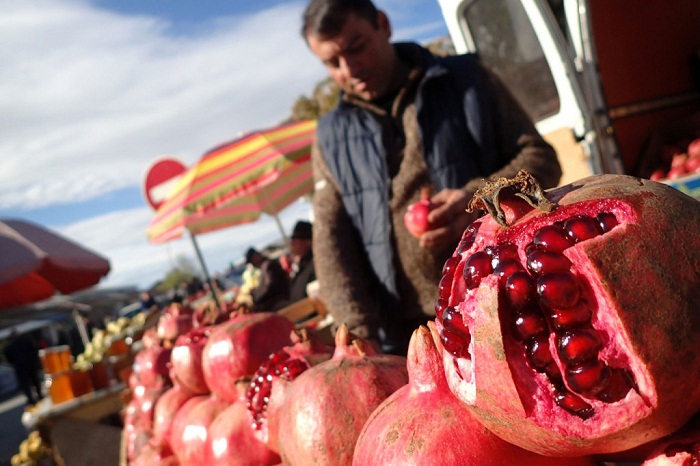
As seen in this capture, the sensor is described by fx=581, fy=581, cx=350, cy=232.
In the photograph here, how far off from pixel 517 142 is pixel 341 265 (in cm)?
72

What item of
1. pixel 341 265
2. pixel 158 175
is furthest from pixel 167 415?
pixel 158 175

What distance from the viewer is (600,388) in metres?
0.52

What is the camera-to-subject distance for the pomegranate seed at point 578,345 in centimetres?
51

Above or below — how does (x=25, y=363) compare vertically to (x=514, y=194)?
below

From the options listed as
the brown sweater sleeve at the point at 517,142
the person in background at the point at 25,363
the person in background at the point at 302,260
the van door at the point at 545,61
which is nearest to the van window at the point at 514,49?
the van door at the point at 545,61

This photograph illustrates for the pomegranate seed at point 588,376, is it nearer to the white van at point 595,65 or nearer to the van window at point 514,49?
the white van at point 595,65

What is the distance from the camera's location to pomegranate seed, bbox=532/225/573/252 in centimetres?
55

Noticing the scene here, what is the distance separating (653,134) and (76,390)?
4667mm

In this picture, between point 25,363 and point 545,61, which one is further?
point 25,363

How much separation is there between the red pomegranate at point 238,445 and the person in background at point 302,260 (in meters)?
2.98

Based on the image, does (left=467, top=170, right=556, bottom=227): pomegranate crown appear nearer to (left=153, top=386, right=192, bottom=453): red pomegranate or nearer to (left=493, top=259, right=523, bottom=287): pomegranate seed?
(left=493, top=259, right=523, bottom=287): pomegranate seed

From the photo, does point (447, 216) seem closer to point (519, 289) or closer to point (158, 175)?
point (519, 289)

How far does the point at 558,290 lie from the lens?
508mm

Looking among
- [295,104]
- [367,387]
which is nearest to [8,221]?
[295,104]
